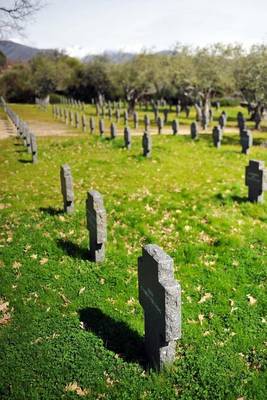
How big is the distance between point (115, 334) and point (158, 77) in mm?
42904

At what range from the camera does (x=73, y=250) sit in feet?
30.0

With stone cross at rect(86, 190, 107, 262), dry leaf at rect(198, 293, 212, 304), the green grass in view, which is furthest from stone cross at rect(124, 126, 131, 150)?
dry leaf at rect(198, 293, 212, 304)

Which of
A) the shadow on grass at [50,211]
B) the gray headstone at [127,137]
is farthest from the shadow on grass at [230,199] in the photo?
the gray headstone at [127,137]

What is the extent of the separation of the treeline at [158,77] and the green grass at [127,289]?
57.3 feet

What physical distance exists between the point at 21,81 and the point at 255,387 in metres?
76.1

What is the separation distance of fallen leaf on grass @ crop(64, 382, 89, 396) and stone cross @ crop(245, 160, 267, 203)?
8.05 m

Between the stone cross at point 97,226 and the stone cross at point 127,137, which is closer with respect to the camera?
the stone cross at point 97,226

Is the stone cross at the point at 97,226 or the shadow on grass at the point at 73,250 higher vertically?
the stone cross at the point at 97,226

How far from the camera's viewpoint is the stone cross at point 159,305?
16.9 ft

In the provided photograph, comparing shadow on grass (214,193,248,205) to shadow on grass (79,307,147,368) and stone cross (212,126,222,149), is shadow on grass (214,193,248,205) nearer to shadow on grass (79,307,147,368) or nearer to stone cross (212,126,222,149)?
shadow on grass (79,307,147,368)

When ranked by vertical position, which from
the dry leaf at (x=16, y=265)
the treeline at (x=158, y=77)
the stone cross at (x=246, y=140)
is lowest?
the dry leaf at (x=16, y=265)

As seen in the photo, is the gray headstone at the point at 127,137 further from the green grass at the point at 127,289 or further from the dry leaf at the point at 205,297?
the dry leaf at the point at 205,297

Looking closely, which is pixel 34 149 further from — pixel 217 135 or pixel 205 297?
pixel 205 297

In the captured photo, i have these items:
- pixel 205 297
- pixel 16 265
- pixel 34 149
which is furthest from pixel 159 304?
pixel 34 149
